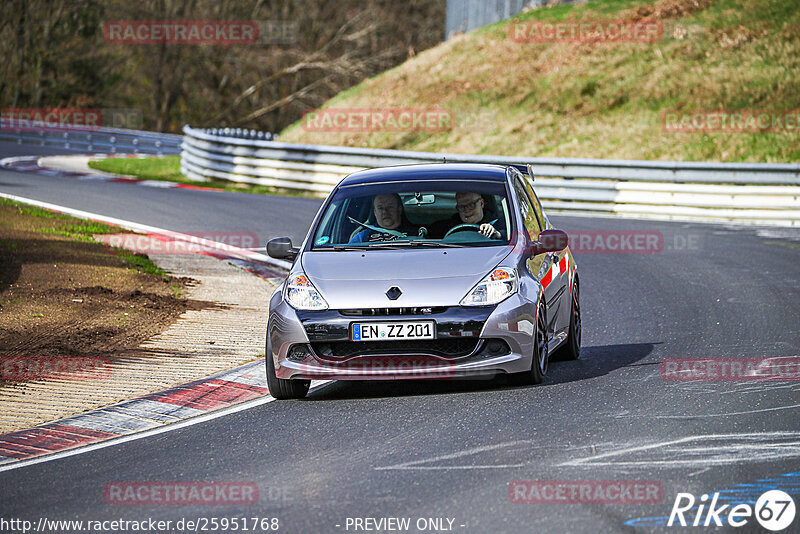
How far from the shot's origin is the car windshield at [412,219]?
9.10 meters

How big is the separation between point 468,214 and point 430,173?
616mm

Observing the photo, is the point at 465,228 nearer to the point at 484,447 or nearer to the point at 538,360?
the point at 538,360

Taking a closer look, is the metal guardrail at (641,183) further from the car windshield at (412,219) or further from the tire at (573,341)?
the car windshield at (412,219)

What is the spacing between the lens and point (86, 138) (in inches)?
1672

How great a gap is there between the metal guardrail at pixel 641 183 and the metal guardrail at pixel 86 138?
48.7 feet

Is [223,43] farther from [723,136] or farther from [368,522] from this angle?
[368,522]

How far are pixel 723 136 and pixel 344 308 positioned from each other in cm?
2362

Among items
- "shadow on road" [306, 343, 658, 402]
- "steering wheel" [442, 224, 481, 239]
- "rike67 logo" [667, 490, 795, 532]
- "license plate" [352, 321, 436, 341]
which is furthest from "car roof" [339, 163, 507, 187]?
"rike67 logo" [667, 490, 795, 532]

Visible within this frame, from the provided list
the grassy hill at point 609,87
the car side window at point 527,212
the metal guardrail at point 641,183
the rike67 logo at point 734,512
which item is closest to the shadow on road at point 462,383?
the car side window at point 527,212

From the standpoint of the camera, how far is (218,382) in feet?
29.9

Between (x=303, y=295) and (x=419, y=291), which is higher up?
(x=419, y=291)

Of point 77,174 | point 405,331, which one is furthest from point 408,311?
point 77,174

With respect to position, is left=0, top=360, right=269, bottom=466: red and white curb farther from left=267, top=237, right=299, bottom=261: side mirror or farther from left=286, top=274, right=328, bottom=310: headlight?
left=267, top=237, right=299, bottom=261: side mirror

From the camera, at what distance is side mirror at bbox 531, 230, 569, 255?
8891 millimetres
